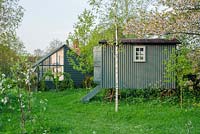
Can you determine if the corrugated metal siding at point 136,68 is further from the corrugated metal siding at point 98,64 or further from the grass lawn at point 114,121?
the grass lawn at point 114,121

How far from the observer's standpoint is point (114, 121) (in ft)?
42.3

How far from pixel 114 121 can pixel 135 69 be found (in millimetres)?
6578

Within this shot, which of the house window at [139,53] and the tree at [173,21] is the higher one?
the tree at [173,21]

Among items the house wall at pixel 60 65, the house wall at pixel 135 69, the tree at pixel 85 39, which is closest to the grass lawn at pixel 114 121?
the house wall at pixel 135 69

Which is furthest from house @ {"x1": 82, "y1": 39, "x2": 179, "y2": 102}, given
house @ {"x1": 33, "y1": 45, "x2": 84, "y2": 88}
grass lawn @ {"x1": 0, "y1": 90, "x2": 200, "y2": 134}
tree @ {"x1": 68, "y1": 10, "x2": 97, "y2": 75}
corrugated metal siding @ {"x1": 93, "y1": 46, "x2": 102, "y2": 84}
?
house @ {"x1": 33, "y1": 45, "x2": 84, "y2": 88}

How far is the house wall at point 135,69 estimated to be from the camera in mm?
19031

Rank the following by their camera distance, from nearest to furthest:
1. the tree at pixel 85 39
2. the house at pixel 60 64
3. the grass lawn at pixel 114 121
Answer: the grass lawn at pixel 114 121 < the tree at pixel 85 39 < the house at pixel 60 64

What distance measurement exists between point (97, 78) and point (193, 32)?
21.4 feet

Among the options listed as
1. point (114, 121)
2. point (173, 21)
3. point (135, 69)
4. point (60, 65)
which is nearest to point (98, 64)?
point (135, 69)

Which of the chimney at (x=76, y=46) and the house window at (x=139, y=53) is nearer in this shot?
the house window at (x=139, y=53)

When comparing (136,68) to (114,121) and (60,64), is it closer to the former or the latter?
(114,121)

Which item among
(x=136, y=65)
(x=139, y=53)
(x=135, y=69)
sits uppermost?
(x=139, y=53)

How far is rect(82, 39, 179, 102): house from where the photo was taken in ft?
62.4

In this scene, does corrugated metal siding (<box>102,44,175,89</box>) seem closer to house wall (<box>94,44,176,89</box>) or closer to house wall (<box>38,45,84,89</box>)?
house wall (<box>94,44,176,89</box>)
